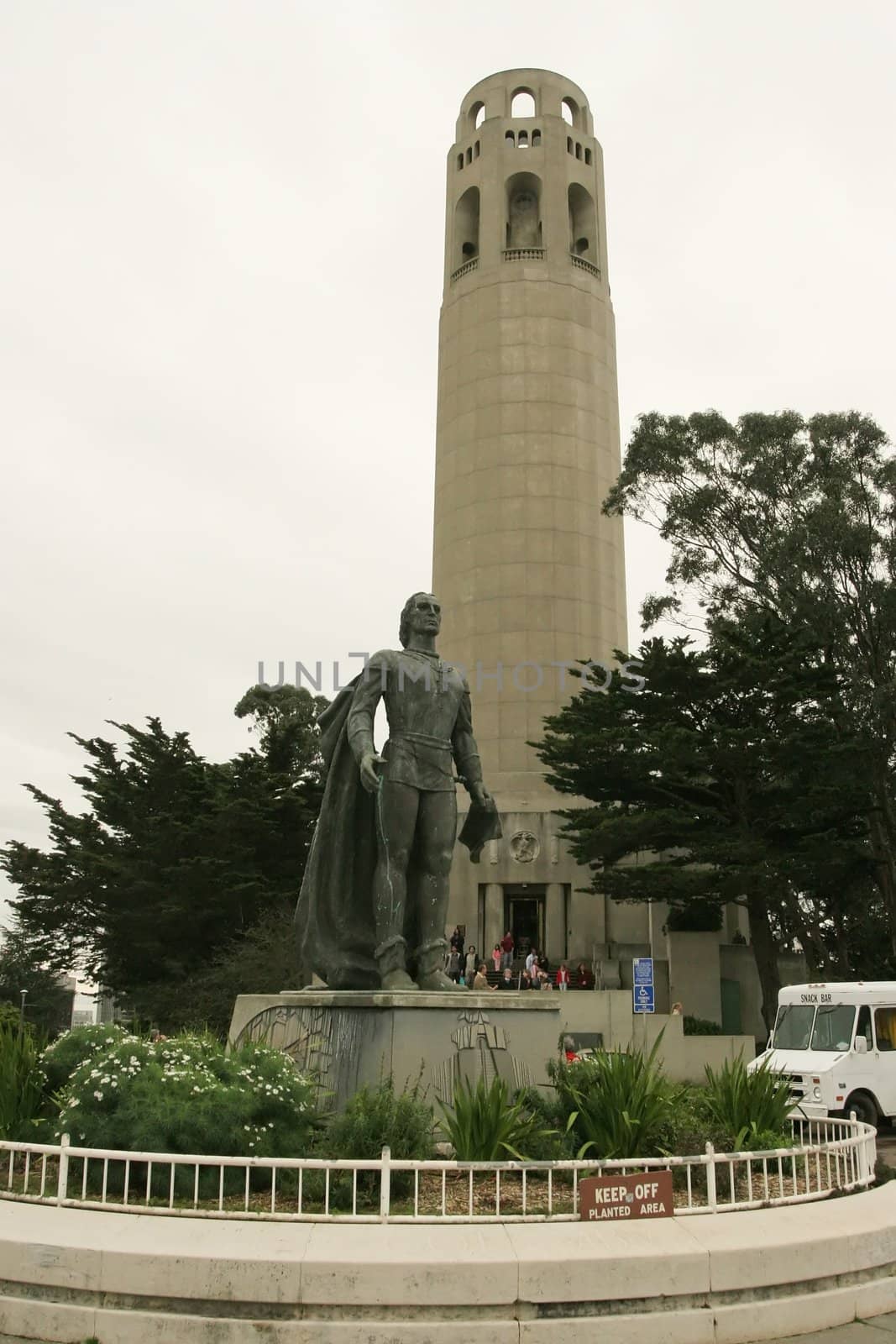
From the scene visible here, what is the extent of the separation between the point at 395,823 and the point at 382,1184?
11.1 feet

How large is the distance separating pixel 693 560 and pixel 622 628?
12995 mm

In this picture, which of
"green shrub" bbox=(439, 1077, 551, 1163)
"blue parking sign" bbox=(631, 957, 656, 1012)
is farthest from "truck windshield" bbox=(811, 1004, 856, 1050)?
"green shrub" bbox=(439, 1077, 551, 1163)

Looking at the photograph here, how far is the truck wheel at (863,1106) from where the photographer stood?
51.2 ft

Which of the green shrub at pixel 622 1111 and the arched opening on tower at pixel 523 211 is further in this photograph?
the arched opening on tower at pixel 523 211

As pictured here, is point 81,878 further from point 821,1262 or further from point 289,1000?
point 821,1262

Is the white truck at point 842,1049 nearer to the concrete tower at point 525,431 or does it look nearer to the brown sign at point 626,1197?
the brown sign at point 626,1197

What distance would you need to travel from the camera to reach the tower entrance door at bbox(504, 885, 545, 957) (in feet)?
122

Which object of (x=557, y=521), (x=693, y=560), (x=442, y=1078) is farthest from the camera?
(x=557, y=521)

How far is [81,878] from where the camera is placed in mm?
31422

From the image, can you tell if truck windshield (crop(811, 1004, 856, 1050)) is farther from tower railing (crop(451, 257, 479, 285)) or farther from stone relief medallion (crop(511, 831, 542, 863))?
tower railing (crop(451, 257, 479, 285))

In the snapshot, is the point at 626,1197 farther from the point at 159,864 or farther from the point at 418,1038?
the point at 159,864

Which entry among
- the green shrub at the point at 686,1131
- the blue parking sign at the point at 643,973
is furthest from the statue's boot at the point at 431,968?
the blue parking sign at the point at 643,973

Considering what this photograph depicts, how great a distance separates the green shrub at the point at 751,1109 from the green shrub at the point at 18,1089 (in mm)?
4257

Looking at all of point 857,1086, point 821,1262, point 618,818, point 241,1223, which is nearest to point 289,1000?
point 241,1223
